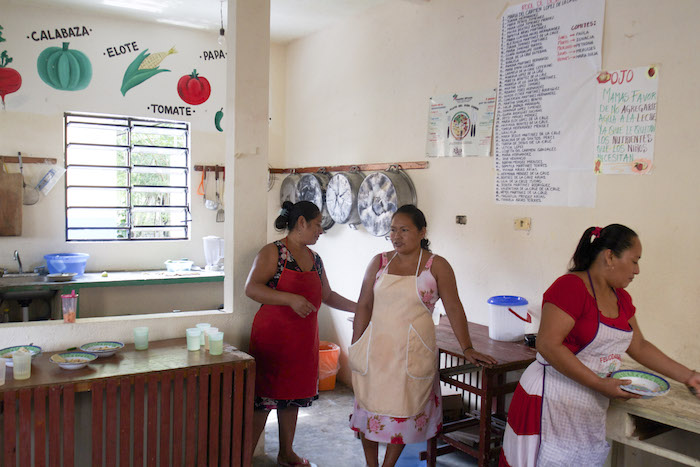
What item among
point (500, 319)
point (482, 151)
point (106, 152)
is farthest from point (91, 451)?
point (106, 152)

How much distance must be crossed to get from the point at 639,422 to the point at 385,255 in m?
1.45

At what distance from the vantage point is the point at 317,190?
550cm

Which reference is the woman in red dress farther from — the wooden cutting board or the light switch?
the wooden cutting board

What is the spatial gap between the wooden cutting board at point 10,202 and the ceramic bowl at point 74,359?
9.74 feet

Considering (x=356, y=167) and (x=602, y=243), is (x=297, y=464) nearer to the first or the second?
(x=602, y=243)

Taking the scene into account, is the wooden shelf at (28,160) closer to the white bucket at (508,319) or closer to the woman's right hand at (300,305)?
the woman's right hand at (300,305)

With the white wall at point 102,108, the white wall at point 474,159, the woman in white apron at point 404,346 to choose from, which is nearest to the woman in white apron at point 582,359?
the woman in white apron at point 404,346

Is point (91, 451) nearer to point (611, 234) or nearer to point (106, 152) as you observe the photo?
point (611, 234)

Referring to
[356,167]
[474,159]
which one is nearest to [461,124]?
[474,159]

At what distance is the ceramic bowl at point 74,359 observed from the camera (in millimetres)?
2726

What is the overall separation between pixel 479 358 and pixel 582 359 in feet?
2.45

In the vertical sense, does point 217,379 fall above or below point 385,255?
below

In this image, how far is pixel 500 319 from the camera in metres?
3.54

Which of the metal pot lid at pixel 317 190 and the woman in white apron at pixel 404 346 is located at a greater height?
the metal pot lid at pixel 317 190
